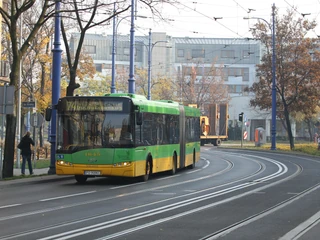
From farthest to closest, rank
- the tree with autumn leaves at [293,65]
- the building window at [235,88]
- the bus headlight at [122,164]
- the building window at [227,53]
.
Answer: the building window at [235,88], the building window at [227,53], the tree with autumn leaves at [293,65], the bus headlight at [122,164]

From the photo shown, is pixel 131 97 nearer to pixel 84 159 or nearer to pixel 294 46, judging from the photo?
pixel 84 159

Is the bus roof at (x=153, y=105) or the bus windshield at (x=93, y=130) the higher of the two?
the bus roof at (x=153, y=105)

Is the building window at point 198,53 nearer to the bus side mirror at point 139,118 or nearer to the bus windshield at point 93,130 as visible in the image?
the bus side mirror at point 139,118

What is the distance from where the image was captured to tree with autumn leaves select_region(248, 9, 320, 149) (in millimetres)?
50812

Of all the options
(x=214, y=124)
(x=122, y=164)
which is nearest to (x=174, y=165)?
(x=122, y=164)

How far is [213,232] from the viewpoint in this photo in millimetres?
10617

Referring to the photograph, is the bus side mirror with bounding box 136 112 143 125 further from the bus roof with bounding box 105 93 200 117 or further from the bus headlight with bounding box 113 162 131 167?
the bus headlight with bounding box 113 162 131 167

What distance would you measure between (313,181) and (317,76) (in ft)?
94.3

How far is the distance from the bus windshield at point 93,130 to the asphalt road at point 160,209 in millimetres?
1362

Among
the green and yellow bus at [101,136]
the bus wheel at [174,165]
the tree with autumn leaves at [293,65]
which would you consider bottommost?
the bus wheel at [174,165]

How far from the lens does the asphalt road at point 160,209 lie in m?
10.6

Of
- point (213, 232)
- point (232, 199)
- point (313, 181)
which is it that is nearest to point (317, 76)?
point (313, 181)

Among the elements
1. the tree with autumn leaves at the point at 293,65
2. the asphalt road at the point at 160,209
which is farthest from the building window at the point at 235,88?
the asphalt road at the point at 160,209

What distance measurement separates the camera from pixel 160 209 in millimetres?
13898
